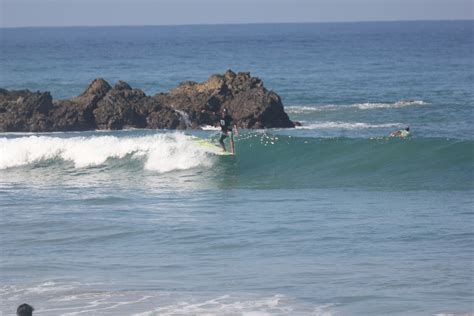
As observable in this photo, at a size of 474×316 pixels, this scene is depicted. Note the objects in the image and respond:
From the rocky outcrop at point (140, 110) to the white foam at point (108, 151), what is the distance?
20.1 feet

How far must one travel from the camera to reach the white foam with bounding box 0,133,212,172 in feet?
87.9

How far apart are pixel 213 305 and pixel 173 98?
25.7 meters

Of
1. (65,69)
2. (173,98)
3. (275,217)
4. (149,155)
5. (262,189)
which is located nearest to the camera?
(275,217)

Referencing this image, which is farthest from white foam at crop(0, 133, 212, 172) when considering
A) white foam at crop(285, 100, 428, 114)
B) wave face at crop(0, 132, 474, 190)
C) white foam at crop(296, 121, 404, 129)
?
white foam at crop(285, 100, 428, 114)

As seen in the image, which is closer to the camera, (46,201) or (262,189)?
(46,201)

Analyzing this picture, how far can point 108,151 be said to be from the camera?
28.3 meters

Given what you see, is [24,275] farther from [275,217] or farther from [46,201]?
[46,201]

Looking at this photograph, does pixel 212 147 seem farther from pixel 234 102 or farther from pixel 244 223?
pixel 244 223

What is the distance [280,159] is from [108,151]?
5.23 m

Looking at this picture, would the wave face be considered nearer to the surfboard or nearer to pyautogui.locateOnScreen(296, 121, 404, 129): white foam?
the surfboard

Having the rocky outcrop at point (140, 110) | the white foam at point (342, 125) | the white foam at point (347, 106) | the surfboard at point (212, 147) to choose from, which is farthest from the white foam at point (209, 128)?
the white foam at point (347, 106)

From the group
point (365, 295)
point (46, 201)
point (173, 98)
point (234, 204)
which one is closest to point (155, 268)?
point (365, 295)

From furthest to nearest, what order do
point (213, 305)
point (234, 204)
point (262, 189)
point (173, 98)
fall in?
point (173, 98)
point (262, 189)
point (234, 204)
point (213, 305)

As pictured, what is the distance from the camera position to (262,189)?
22.9m
